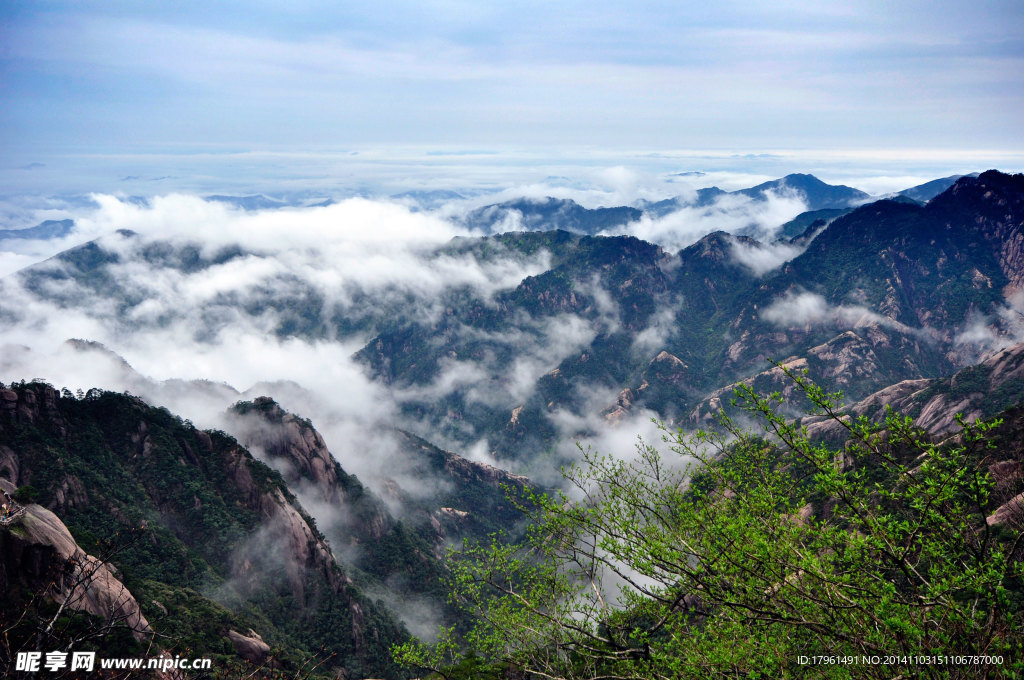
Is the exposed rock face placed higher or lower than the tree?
lower

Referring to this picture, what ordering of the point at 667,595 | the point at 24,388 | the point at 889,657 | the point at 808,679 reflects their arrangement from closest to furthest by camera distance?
the point at 889,657, the point at 808,679, the point at 667,595, the point at 24,388

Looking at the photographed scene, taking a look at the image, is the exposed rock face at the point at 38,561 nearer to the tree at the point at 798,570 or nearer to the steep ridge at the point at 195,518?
the steep ridge at the point at 195,518

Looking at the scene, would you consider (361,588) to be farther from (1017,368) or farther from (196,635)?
(1017,368)

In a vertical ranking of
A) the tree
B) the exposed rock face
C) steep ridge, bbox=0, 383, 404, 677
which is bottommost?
steep ridge, bbox=0, 383, 404, 677

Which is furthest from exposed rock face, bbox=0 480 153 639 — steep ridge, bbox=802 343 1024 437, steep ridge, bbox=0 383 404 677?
steep ridge, bbox=802 343 1024 437

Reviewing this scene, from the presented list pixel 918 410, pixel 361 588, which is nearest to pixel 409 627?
pixel 361 588

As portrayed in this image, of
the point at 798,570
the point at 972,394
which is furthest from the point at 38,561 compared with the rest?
the point at 972,394

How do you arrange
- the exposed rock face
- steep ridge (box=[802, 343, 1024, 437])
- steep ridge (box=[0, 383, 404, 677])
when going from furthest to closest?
1. steep ridge (box=[802, 343, 1024, 437])
2. steep ridge (box=[0, 383, 404, 677])
3. the exposed rock face

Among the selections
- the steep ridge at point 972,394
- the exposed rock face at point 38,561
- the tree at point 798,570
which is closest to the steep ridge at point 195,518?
the exposed rock face at point 38,561

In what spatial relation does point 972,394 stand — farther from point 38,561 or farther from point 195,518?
point 38,561

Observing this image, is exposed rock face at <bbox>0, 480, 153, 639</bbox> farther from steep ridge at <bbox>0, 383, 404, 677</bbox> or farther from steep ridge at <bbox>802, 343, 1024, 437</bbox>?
steep ridge at <bbox>802, 343, 1024, 437</bbox>

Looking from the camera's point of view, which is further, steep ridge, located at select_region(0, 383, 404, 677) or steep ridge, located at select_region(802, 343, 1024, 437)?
steep ridge, located at select_region(802, 343, 1024, 437)
